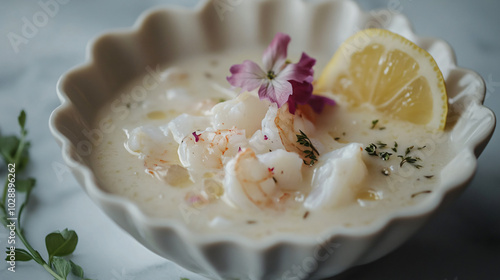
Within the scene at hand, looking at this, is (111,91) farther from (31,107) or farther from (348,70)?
(348,70)

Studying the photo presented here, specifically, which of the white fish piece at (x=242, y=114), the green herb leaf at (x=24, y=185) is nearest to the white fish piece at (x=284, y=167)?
the white fish piece at (x=242, y=114)

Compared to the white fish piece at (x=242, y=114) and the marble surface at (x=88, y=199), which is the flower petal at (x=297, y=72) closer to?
the white fish piece at (x=242, y=114)

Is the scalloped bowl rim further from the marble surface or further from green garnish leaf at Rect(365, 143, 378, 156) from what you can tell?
green garnish leaf at Rect(365, 143, 378, 156)

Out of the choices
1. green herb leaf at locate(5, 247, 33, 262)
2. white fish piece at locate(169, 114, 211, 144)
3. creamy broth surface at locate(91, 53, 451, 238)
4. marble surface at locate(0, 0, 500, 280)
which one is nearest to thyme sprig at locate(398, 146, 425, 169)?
creamy broth surface at locate(91, 53, 451, 238)

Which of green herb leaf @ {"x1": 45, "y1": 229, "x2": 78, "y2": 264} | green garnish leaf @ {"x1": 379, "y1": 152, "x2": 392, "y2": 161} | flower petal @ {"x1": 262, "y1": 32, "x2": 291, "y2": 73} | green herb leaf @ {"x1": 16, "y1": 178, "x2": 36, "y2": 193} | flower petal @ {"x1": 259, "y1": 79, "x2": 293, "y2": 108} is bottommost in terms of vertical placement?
green herb leaf @ {"x1": 45, "y1": 229, "x2": 78, "y2": 264}

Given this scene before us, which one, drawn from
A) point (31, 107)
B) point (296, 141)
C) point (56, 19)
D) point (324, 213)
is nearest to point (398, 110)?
point (296, 141)

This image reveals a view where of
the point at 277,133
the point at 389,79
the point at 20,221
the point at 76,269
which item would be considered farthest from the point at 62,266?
the point at 389,79
